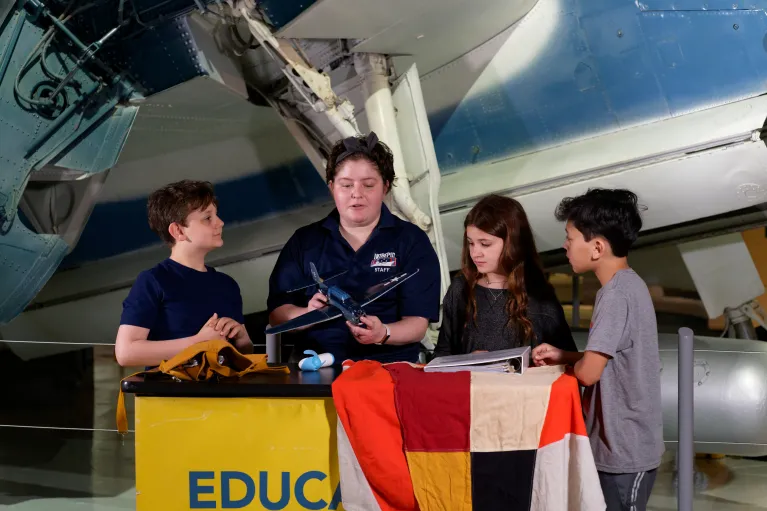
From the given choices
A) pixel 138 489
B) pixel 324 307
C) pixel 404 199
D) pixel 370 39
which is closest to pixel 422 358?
pixel 404 199

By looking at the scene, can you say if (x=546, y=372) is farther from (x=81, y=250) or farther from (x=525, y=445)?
(x=81, y=250)

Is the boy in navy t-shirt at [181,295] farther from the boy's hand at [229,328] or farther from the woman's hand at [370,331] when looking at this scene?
the woman's hand at [370,331]

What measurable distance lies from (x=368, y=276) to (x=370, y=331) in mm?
262

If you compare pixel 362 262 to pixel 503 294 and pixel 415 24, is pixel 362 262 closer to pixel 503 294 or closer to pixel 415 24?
pixel 503 294

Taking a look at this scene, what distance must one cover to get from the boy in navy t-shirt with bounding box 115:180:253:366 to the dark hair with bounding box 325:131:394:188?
0.39m

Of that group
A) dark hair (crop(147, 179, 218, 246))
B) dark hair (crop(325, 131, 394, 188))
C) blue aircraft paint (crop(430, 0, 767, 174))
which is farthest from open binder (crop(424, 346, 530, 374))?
blue aircraft paint (crop(430, 0, 767, 174))

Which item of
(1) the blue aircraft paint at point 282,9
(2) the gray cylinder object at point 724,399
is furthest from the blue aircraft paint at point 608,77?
(2) the gray cylinder object at point 724,399

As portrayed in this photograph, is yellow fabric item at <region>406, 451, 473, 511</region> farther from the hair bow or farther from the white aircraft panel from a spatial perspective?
the white aircraft panel

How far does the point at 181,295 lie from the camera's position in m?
2.54

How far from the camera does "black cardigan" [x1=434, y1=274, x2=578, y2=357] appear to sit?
2.45 meters

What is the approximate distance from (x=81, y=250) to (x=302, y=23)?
294 centimetres

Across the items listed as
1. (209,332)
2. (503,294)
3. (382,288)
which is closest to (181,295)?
(209,332)

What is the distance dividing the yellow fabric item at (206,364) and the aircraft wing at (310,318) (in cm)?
13

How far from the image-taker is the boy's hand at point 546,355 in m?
2.24
